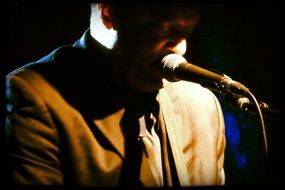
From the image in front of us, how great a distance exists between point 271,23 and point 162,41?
26.2 inches

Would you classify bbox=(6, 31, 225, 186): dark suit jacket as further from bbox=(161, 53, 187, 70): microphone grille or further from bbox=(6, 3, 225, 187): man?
bbox=(161, 53, 187, 70): microphone grille

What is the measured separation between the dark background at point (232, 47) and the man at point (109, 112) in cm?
9

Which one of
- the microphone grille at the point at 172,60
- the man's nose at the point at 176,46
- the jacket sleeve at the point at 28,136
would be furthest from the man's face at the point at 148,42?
the jacket sleeve at the point at 28,136

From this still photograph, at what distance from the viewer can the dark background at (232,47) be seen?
183 centimetres

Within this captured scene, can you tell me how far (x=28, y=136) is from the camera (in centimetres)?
168

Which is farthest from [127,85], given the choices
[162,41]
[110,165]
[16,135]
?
[16,135]

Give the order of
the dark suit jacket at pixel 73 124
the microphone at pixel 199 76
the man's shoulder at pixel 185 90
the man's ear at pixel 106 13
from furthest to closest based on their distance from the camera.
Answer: the man's shoulder at pixel 185 90
the man's ear at pixel 106 13
the dark suit jacket at pixel 73 124
the microphone at pixel 199 76

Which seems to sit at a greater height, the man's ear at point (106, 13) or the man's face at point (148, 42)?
the man's ear at point (106, 13)

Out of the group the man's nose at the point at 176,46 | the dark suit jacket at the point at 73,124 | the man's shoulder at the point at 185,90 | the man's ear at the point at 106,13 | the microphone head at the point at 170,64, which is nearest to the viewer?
the microphone head at the point at 170,64

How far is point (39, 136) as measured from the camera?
5.54 ft

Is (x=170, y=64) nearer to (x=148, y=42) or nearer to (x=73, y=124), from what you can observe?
(x=148, y=42)

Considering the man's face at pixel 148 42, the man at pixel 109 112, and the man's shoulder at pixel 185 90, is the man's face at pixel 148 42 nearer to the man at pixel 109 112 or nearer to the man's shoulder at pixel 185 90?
the man at pixel 109 112

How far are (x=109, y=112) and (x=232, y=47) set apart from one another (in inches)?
33.1

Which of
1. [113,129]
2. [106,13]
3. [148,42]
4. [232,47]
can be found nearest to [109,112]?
[113,129]
